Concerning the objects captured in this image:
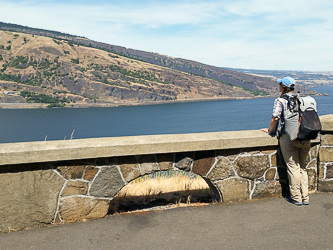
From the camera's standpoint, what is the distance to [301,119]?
3537mm

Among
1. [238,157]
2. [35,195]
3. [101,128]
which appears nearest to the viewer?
[35,195]

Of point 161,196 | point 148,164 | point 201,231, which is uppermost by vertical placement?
point 148,164

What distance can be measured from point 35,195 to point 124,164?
0.97 meters

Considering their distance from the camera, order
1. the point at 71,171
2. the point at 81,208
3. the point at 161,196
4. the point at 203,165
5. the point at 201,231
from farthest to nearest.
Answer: the point at 161,196
the point at 203,165
the point at 81,208
the point at 71,171
the point at 201,231

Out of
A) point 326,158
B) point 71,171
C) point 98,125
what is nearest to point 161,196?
point 71,171

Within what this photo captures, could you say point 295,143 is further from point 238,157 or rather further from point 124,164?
point 124,164

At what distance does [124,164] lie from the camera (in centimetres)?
352

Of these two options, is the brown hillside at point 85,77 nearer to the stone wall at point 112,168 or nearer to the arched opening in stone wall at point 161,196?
the arched opening in stone wall at point 161,196

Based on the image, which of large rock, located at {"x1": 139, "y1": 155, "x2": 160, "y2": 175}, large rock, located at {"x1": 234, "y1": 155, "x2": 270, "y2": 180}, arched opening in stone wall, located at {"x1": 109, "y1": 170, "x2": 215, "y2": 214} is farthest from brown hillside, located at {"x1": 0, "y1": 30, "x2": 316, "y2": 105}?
large rock, located at {"x1": 234, "y1": 155, "x2": 270, "y2": 180}

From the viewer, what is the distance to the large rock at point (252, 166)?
3889 mm

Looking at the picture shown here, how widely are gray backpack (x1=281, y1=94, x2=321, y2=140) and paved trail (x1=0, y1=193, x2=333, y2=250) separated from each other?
2.95ft

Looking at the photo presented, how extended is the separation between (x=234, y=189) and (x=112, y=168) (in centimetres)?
154

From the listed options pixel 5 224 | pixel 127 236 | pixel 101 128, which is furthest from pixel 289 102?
pixel 101 128

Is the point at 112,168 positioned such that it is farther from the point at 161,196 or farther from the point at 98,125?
the point at 98,125
